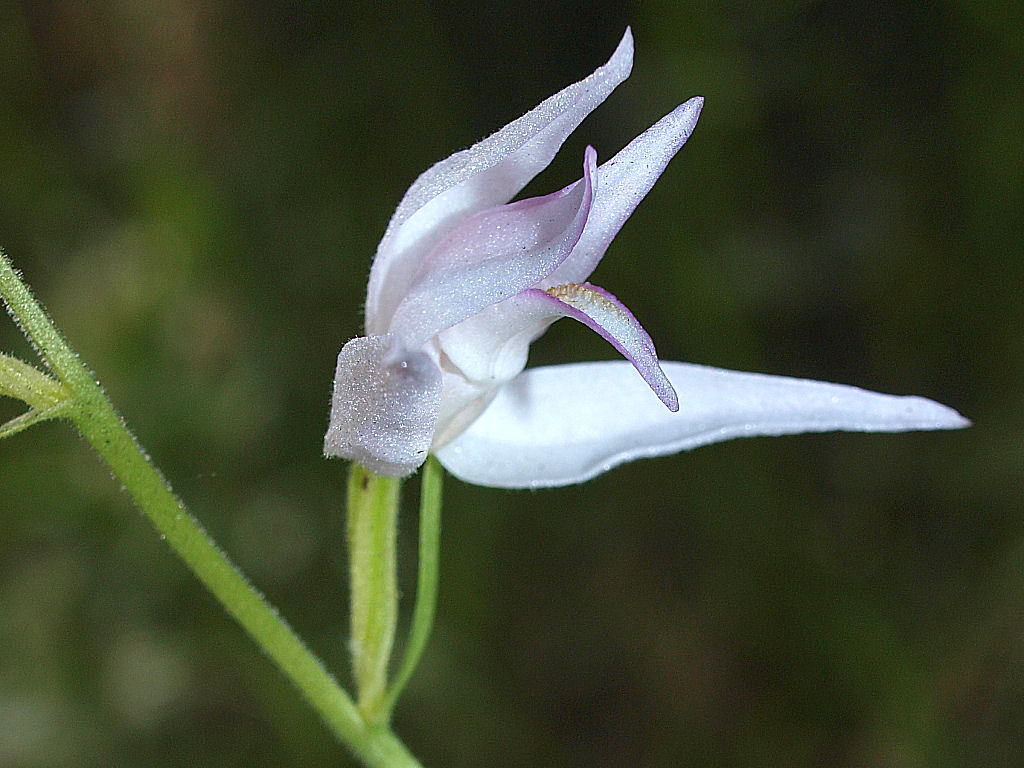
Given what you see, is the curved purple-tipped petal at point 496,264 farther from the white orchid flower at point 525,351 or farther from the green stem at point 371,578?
the green stem at point 371,578

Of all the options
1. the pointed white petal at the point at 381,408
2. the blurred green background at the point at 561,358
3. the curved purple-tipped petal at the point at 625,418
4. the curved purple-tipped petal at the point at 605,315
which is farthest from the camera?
the blurred green background at the point at 561,358

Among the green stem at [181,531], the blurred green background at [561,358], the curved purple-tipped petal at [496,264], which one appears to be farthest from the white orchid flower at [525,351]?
the blurred green background at [561,358]

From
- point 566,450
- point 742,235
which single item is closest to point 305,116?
point 742,235

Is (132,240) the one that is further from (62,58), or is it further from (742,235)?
(742,235)

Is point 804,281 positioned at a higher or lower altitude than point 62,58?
lower

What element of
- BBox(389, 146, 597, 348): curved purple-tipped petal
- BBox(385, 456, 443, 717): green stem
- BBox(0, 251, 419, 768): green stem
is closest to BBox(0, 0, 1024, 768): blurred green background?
BBox(0, 251, 419, 768): green stem

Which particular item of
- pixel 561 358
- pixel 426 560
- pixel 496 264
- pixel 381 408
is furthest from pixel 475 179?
pixel 561 358
